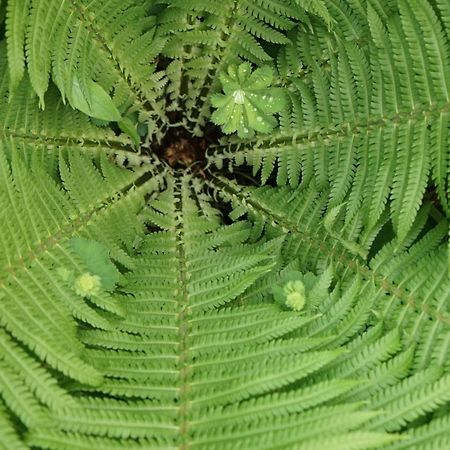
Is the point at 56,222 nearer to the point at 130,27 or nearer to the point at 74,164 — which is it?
the point at 74,164

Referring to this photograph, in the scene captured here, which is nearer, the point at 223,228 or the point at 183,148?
the point at 223,228

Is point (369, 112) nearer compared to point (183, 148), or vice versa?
point (369, 112)

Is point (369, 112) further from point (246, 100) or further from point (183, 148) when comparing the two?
point (183, 148)

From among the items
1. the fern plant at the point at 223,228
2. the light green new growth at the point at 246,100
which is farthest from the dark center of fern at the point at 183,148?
the light green new growth at the point at 246,100

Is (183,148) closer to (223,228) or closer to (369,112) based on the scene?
(223,228)

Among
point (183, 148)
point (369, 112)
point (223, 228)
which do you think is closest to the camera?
point (369, 112)

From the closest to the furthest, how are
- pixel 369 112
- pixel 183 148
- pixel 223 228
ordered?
pixel 369 112, pixel 223 228, pixel 183 148

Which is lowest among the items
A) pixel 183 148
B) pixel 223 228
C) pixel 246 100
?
pixel 223 228

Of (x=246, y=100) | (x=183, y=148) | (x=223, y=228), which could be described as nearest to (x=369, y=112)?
(x=246, y=100)

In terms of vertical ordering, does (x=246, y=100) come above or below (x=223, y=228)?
above

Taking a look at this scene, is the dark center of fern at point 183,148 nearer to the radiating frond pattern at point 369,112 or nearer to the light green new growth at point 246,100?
the radiating frond pattern at point 369,112
